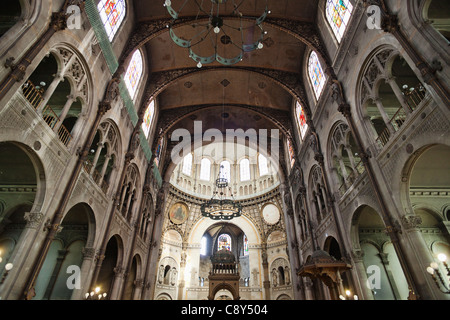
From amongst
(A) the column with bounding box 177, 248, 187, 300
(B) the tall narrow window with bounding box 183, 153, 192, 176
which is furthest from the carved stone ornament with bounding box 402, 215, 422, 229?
(B) the tall narrow window with bounding box 183, 153, 192, 176

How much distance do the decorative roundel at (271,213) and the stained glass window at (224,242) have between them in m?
8.00

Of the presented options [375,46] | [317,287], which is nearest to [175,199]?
[317,287]

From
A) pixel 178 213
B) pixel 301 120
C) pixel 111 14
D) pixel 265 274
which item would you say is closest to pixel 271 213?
pixel 265 274

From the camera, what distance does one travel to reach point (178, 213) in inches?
1183

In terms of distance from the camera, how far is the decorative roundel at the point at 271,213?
2972 centimetres

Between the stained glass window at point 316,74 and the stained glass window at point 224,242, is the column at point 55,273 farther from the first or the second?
the stained glass window at point 224,242

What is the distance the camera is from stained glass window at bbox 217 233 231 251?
1371 inches

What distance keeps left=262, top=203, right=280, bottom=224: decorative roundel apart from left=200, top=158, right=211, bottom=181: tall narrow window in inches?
350

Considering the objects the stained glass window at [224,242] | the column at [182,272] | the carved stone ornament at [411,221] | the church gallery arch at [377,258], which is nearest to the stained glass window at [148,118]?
the church gallery arch at [377,258]

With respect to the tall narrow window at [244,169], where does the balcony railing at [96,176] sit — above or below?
below

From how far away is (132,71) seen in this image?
1563 cm

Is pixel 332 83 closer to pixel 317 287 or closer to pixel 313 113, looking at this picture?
pixel 313 113

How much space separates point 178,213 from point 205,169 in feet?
24.3
